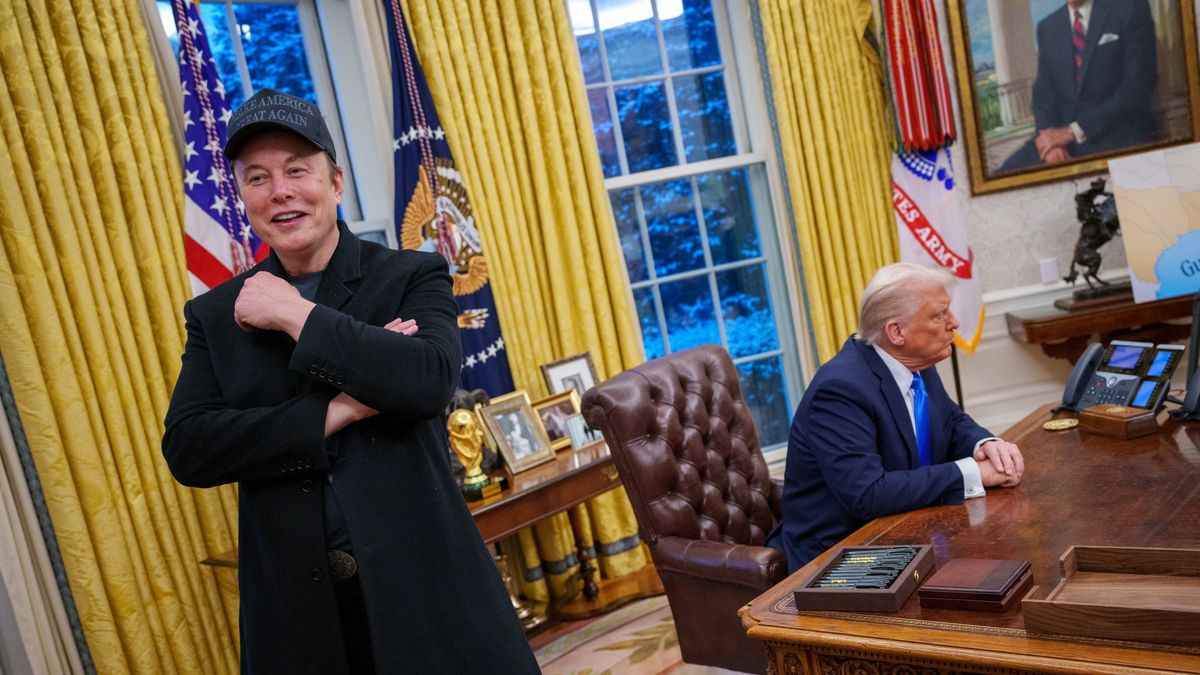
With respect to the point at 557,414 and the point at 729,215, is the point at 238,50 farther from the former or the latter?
the point at 729,215

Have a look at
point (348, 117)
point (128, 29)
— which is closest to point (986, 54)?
point (348, 117)

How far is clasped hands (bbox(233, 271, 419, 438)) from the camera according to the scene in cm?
148

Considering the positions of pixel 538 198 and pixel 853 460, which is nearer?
pixel 853 460

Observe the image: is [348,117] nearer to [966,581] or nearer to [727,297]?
[727,297]

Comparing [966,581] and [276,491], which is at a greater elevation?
[276,491]

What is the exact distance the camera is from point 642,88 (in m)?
4.76

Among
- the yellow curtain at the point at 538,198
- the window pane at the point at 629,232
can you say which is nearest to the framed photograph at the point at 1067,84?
the window pane at the point at 629,232

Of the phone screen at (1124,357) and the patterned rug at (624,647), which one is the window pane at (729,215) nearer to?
the patterned rug at (624,647)

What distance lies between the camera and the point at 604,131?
4711mm

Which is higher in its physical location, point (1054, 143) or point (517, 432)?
point (1054, 143)

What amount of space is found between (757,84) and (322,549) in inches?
154

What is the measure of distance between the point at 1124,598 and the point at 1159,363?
4.61 ft

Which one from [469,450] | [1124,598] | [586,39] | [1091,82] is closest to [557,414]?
[469,450]

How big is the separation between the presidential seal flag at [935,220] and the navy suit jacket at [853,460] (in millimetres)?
2404
